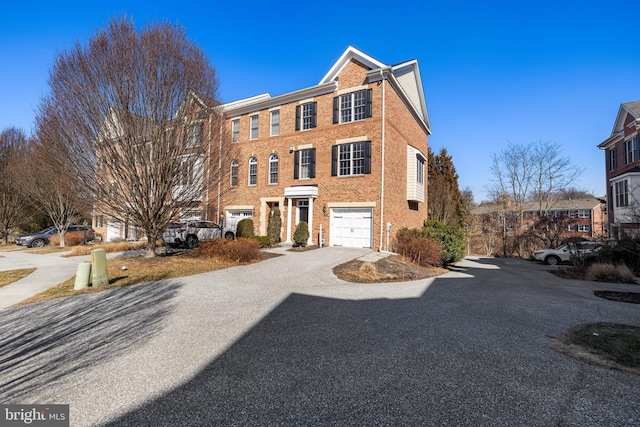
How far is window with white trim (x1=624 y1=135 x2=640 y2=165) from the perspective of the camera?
2350 centimetres

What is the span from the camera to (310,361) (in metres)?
4.02

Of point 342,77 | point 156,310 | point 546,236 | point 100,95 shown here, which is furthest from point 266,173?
point 546,236

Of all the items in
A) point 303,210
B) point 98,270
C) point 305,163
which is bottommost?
point 98,270

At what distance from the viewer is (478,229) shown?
34.3 meters

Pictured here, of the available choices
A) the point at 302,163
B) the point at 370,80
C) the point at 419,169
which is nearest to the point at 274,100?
the point at 302,163

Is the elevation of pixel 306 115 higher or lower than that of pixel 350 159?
higher

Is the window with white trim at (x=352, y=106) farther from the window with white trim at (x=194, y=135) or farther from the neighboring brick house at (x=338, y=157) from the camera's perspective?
the window with white trim at (x=194, y=135)

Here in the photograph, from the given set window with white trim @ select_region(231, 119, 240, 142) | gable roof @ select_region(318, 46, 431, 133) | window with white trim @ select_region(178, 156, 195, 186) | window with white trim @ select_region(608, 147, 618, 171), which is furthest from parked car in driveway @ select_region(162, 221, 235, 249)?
window with white trim @ select_region(608, 147, 618, 171)

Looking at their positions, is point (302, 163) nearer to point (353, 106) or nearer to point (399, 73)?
point (353, 106)

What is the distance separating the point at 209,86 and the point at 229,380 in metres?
12.9

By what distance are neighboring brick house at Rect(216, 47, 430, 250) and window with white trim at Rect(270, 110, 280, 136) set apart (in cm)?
7

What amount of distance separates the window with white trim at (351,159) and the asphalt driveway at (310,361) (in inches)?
429

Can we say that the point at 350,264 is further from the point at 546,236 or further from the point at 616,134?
the point at 616,134

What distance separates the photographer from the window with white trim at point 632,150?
23.5 metres
